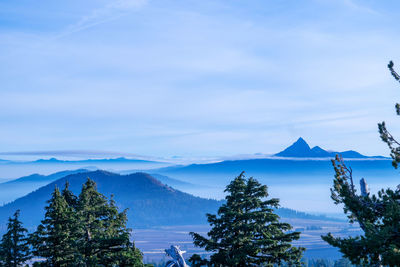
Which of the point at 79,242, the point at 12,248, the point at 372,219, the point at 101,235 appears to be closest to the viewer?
the point at 372,219

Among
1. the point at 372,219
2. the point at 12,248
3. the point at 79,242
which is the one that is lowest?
the point at 12,248

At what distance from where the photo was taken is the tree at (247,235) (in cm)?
2528

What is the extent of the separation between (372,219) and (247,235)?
1007cm

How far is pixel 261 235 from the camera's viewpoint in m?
26.1

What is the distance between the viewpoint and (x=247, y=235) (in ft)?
84.9

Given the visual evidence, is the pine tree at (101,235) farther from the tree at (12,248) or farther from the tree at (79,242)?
the tree at (12,248)

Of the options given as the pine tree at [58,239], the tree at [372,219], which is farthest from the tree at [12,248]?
the tree at [372,219]

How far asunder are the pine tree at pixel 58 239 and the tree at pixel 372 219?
1735 cm

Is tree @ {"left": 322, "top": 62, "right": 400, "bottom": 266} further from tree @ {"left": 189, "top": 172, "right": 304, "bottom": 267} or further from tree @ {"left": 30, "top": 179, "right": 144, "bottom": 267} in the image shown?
tree @ {"left": 30, "top": 179, "right": 144, "bottom": 267}

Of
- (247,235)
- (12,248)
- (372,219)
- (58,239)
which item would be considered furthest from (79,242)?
(372,219)

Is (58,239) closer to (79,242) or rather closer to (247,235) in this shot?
(79,242)

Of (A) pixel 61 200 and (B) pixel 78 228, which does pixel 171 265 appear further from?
(A) pixel 61 200

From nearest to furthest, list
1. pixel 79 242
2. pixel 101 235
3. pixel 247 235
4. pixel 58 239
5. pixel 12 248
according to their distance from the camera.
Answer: pixel 247 235, pixel 79 242, pixel 58 239, pixel 101 235, pixel 12 248

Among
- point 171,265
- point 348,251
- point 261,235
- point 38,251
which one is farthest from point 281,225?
point 38,251
